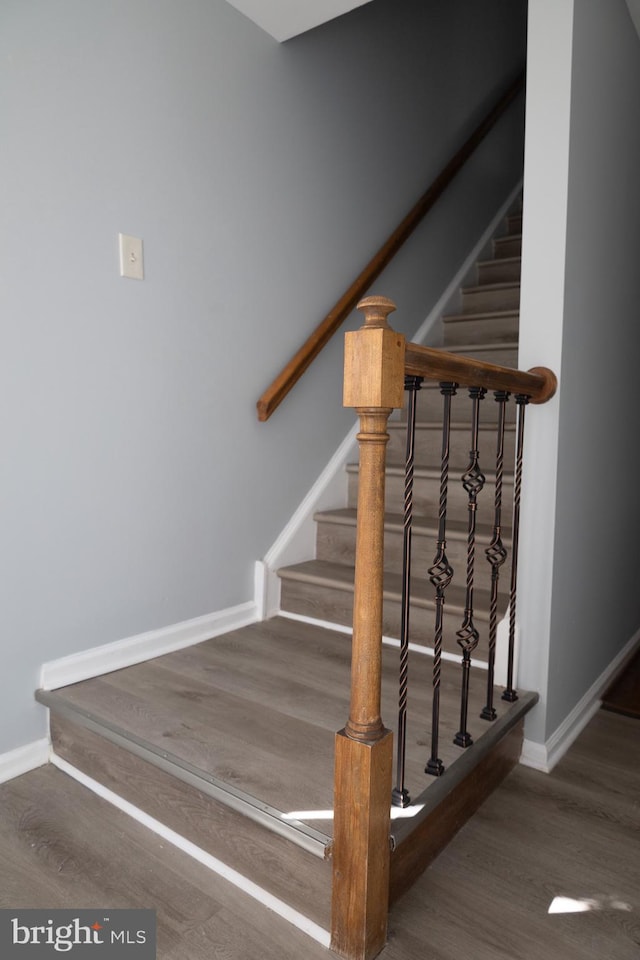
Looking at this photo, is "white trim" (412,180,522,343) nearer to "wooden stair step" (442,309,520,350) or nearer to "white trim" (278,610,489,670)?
"wooden stair step" (442,309,520,350)

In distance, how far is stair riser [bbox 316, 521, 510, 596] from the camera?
218 centimetres

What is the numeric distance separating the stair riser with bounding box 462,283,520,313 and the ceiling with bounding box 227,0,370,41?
61.3 inches

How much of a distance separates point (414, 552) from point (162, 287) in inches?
46.8

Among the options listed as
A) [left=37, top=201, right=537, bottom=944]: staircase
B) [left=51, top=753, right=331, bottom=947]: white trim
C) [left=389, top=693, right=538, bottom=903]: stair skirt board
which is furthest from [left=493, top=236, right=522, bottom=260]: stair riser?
[left=51, top=753, right=331, bottom=947]: white trim

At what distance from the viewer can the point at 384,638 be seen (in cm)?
218

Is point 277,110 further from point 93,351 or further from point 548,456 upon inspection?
point 548,456

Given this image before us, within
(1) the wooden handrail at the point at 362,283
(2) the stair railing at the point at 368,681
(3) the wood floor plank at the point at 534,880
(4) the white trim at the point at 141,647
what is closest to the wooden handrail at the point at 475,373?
(2) the stair railing at the point at 368,681

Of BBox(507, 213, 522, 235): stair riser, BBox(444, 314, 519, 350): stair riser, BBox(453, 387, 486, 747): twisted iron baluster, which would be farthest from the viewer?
BBox(507, 213, 522, 235): stair riser

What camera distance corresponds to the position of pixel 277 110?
7.47 ft

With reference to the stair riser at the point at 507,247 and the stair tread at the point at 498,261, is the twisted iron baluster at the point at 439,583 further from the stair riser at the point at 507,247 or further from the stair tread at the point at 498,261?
the stair riser at the point at 507,247

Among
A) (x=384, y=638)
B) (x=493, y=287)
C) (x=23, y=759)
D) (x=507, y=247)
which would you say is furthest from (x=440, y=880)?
(x=507, y=247)

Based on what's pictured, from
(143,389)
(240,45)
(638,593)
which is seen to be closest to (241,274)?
(143,389)

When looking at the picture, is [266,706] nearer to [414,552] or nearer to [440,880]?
[440,880]

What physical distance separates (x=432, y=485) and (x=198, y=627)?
985mm
